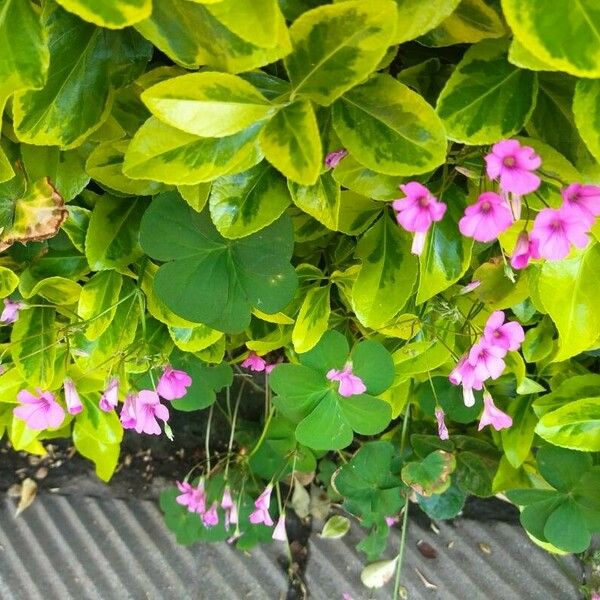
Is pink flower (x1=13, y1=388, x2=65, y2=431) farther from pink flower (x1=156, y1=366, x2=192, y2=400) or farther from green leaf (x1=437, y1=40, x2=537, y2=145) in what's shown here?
green leaf (x1=437, y1=40, x2=537, y2=145)

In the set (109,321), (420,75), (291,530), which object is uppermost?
(420,75)

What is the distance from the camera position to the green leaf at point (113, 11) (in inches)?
16.9

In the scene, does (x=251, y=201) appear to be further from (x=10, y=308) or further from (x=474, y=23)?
(x=10, y=308)

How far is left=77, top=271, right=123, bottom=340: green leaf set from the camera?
859 mm

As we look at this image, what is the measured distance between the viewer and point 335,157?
61 cm

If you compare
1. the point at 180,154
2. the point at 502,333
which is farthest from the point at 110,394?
the point at 502,333

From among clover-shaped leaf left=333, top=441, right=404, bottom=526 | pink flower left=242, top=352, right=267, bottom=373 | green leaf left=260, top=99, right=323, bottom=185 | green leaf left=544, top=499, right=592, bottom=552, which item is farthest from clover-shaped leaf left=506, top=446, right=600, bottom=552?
green leaf left=260, top=99, right=323, bottom=185

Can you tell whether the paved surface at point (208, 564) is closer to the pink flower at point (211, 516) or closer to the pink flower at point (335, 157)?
the pink flower at point (211, 516)

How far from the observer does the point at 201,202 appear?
658 millimetres

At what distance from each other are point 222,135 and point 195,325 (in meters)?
0.42

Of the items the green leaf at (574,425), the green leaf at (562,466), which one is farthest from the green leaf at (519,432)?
the green leaf at (574,425)

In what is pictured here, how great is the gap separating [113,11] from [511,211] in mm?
355

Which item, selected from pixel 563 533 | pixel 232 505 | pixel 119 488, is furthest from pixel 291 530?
pixel 563 533

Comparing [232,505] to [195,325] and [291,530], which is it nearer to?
[291,530]
